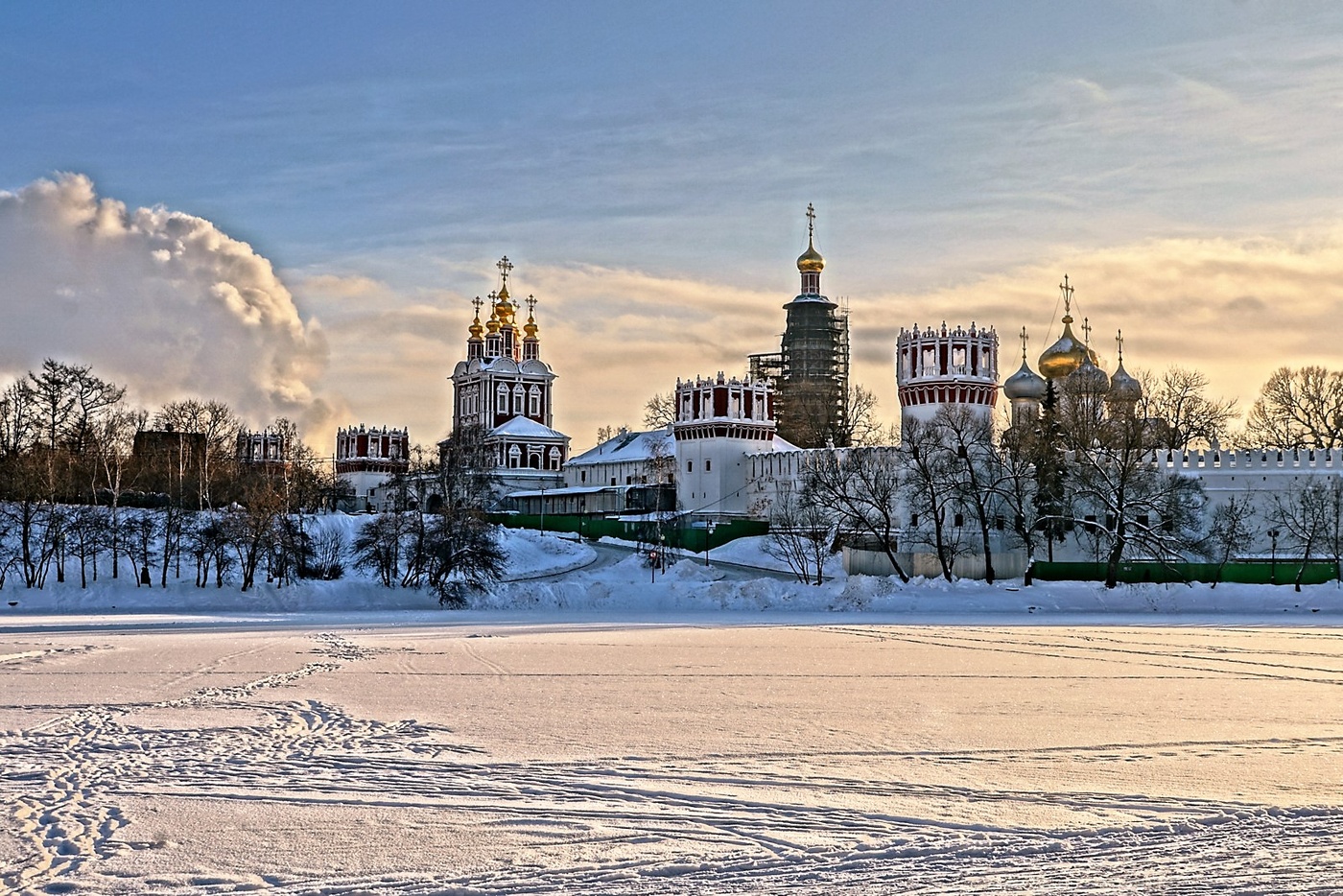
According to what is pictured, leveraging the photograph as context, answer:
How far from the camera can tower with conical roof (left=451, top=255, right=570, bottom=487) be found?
78.2 m

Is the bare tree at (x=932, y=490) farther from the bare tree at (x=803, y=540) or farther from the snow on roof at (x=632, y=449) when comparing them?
the snow on roof at (x=632, y=449)

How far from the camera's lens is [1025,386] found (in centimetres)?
5959

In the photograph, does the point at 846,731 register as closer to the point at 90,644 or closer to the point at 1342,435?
the point at 90,644

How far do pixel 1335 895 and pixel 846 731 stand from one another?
18.4 feet

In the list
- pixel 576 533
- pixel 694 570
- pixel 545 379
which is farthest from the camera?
pixel 545 379

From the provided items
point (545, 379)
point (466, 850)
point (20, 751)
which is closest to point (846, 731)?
point (466, 850)

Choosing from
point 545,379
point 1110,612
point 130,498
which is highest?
point 545,379

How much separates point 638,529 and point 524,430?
21605 millimetres

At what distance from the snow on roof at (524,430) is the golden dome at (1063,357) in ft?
98.7

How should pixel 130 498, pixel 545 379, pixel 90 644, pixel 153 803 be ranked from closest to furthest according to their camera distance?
1. pixel 153 803
2. pixel 90 644
3. pixel 130 498
4. pixel 545 379

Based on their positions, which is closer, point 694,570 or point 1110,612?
point 1110,612

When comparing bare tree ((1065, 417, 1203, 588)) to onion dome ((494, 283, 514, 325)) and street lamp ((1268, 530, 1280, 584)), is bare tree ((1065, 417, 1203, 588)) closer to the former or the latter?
street lamp ((1268, 530, 1280, 584))

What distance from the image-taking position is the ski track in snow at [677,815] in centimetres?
721

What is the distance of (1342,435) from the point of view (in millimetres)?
62500
